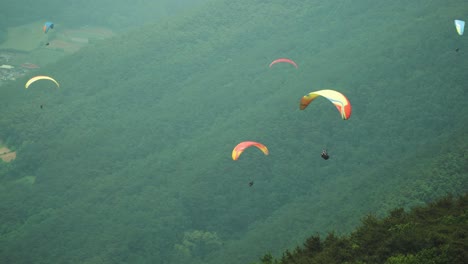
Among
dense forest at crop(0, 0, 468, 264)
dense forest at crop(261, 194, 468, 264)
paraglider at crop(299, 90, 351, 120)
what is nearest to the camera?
dense forest at crop(261, 194, 468, 264)

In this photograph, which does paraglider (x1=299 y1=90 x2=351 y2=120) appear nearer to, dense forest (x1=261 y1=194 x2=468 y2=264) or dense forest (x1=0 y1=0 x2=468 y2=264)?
dense forest (x1=261 y1=194 x2=468 y2=264)

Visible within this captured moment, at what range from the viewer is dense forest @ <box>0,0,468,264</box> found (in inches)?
2040

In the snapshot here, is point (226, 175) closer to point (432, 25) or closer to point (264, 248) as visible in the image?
point (264, 248)

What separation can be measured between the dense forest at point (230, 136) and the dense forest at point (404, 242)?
1988cm

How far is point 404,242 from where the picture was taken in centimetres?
2102

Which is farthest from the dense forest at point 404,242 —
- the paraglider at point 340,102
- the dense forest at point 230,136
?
the dense forest at point 230,136

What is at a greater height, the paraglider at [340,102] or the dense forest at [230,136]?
the dense forest at [230,136]

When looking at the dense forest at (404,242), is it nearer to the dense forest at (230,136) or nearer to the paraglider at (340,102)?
the paraglider at (340,102)

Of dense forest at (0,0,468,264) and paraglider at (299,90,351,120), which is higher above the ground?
dense forest at (0,0,468,264)

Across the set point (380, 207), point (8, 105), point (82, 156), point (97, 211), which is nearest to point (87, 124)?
point (82, 156)

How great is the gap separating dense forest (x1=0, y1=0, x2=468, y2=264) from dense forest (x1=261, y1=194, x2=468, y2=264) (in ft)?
65.2

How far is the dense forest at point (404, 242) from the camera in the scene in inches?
754

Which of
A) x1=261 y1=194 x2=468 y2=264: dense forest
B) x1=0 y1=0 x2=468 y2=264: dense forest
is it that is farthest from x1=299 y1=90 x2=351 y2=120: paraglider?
x1=0 y1=0 x2=468 y2=264: dense forest

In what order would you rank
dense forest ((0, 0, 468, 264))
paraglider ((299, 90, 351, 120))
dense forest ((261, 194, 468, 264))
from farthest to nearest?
dense forest ((0, 0, 468, 264)) < paraglider ((299, 90, 351, 120)) < dense forest ((261, 194, 468, 264))
